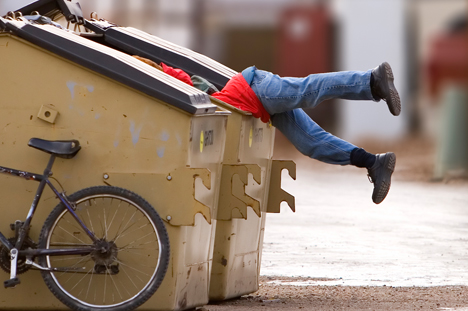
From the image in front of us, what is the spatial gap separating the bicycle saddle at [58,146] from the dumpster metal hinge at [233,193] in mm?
906

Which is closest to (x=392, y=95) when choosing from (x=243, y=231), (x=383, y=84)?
(x=383, y=84)

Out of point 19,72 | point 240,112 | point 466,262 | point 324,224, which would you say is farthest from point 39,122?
A: point 324,224

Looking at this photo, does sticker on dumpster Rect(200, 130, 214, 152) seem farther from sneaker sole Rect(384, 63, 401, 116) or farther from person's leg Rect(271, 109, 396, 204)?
sneaker sole Rect(384, 63, 401, 116)

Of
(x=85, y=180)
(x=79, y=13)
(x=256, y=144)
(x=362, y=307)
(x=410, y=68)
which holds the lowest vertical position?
(x=362, y=307)

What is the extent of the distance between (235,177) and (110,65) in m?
0.98

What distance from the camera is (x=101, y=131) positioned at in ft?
15.2

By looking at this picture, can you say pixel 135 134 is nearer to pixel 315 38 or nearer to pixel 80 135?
pixel 80 135

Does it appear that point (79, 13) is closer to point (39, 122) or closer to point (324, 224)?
point (39, 122)

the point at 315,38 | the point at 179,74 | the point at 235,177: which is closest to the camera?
the point at 235,177

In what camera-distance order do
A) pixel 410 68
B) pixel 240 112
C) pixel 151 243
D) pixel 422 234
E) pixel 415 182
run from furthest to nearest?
pixel 410 68, pixel 415 182, pixel 422 234, pixel 240 112, pixel 151 243

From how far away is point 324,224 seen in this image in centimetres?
857

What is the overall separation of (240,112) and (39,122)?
1.17 m

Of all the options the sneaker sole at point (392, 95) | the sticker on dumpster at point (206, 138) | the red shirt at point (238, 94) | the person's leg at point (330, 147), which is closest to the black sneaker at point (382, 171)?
the person's leg at point (330, 147)

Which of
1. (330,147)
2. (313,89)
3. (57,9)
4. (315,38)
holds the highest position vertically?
(315,38)
